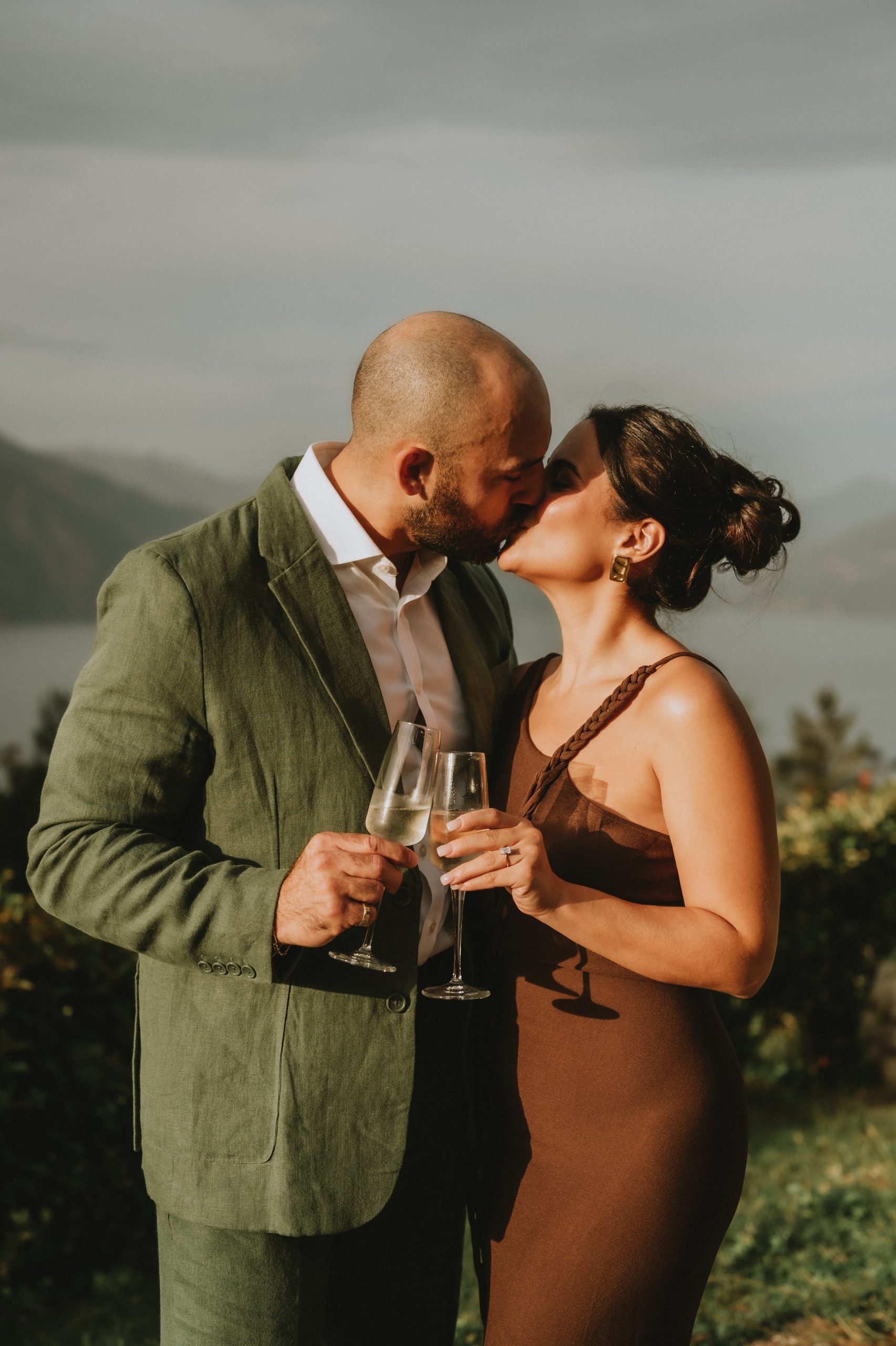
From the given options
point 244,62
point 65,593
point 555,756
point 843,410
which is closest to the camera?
point 555,756

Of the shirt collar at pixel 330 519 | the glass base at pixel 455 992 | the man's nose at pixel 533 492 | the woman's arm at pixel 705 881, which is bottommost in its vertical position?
the glass base at pixel 455 992

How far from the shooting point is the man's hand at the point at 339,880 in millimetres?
1958

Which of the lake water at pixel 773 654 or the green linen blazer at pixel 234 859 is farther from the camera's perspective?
the lake water at pixel 773 654

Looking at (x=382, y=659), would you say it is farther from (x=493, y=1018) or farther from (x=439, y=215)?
(x=439, y=215)

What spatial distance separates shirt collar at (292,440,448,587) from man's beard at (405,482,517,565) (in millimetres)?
120

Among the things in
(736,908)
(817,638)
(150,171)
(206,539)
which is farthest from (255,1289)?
(817,638)

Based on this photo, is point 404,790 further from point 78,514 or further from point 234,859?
point 78,514

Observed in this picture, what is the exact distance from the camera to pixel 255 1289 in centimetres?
221

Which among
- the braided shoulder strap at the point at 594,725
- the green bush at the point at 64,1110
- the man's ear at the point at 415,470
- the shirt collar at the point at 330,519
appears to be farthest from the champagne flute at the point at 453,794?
the green bush at the point at 64,1110

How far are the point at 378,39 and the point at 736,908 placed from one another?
20.1 ft

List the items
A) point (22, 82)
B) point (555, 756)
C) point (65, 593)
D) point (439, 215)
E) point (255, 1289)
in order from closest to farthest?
point (255, 1289) < point (555, 756) < point (22, 82) < point (65, 593) < point (439, 215)

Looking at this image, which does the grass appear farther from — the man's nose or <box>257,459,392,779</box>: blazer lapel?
the man's nose

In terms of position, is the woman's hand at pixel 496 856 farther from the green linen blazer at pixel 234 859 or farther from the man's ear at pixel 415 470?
the man's ear at pixel 415 470

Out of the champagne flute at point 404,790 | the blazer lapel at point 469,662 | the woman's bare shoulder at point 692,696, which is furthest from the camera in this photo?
the blazer lapel at point 469,662
